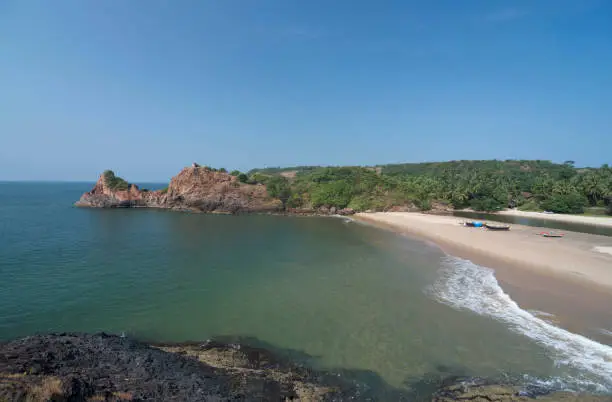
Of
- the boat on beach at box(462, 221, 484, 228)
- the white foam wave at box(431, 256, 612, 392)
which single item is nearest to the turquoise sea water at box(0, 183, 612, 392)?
the white foam wave at box(431, 256, 612, 392)

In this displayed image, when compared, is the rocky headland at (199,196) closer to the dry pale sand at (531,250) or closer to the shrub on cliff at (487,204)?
the dry pale sand at (531,250)

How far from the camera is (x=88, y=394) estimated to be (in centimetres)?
657

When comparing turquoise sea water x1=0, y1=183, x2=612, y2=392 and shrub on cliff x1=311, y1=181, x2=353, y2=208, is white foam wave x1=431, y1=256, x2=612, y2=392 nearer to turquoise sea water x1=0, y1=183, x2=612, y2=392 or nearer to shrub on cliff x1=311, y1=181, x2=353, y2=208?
turquoise sea water x1=0, y1=183, x2=612, y2=392

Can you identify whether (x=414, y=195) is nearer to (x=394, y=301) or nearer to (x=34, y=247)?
(x=394, y=301)

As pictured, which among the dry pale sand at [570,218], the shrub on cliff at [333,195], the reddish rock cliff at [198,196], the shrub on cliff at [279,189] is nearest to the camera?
the dry pale sand at [570,218]

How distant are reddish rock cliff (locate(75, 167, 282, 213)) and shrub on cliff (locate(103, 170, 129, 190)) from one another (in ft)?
2.49

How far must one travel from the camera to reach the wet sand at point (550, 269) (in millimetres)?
14222

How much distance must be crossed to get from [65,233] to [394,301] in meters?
39.0

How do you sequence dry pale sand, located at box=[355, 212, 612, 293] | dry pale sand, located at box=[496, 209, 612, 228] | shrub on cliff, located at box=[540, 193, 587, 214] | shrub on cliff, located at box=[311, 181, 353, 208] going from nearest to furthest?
dry pale sand, located at box=[355, 212, 612, 293] < dry pale sand, located at box=[496, 209, 612, 228] < shrub on cliff, located at box=[540, 193, 587, 214] < shrub on cliff, located at box=[311, 181, 353, 208]

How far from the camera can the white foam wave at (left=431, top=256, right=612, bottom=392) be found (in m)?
10.6

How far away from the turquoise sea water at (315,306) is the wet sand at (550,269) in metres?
1.31

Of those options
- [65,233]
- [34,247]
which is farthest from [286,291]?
[65,233]

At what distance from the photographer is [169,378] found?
26.7 ft

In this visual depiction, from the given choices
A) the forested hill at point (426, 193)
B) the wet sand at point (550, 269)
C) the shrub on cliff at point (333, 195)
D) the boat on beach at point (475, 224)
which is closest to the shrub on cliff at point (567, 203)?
the forested hill at point (426, 193)
